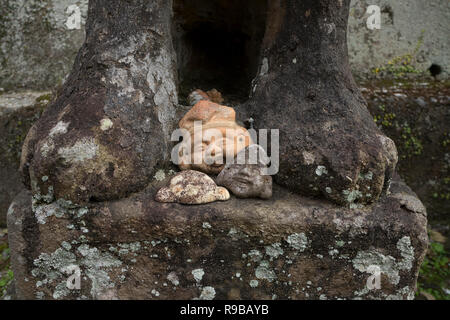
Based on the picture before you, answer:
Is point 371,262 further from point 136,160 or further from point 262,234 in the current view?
point 136,160

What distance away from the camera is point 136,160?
46.1 inches

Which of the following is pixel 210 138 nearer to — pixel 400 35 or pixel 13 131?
pixel 13 131

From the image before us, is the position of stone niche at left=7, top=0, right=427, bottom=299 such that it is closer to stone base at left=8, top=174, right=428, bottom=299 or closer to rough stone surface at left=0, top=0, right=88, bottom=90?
stone base at left=8, top=174, right=428, bottom=299

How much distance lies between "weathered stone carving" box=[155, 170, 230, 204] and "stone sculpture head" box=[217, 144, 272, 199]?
31mm

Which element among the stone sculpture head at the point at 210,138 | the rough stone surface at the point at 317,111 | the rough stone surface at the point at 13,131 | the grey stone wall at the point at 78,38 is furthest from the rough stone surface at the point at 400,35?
the rough stone surface at the point at 13,131

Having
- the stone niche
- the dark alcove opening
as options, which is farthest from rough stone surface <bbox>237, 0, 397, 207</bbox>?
the dark alcove opening

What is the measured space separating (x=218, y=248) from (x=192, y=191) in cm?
18

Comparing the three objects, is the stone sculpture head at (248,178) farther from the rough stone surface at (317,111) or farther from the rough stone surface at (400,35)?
the rough stone surface at (400,35)

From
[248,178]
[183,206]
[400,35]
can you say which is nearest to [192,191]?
[183,206]

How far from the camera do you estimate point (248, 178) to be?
114 cm

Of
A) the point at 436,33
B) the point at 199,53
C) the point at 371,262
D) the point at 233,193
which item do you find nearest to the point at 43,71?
the point at 199,53

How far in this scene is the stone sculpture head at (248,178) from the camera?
1.15m

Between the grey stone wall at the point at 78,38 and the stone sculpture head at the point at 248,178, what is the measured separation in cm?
143

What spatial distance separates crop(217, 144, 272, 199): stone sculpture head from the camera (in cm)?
115
